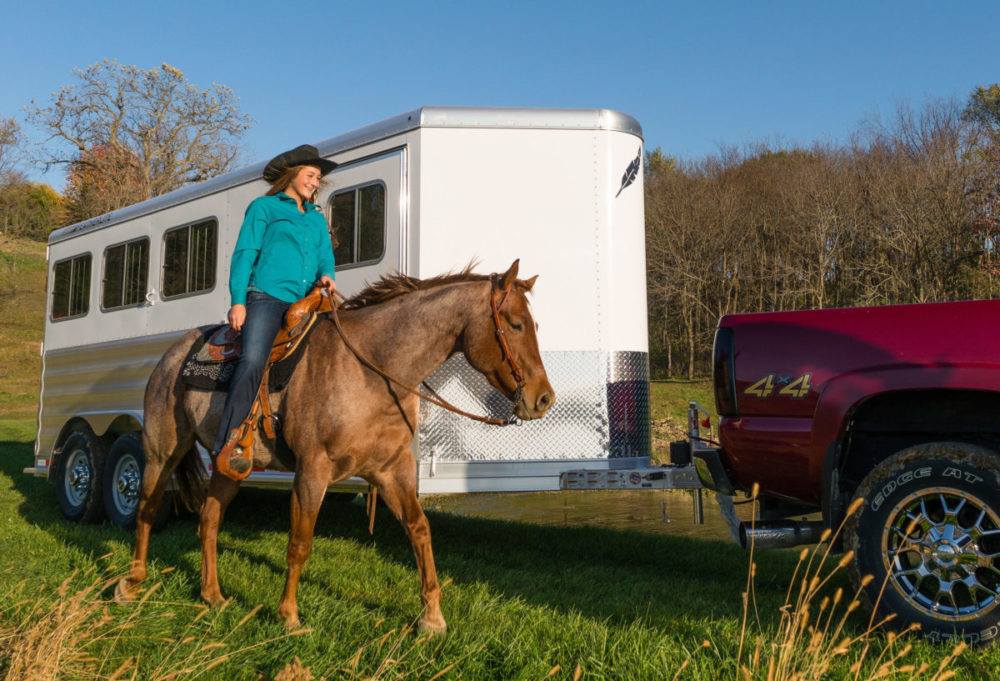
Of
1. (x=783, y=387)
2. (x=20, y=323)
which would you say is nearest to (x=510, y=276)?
(x=783, y=387)

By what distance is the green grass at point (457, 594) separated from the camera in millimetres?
3979

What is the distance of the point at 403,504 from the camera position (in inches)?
198

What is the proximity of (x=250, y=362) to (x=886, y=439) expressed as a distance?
3683 millimetres

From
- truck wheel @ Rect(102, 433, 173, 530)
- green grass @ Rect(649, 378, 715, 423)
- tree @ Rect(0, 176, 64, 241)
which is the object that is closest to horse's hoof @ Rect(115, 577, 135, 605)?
truck wheel @ Rect(102, 433, 173, 530)

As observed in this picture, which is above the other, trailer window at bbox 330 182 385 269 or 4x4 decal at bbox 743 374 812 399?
trailer window at bbox 330 182 385 269

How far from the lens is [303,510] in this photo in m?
4.81

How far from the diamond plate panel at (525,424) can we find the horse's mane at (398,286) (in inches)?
41.9

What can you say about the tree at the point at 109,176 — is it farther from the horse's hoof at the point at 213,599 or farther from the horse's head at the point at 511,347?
the horse's head at the point at 511,347

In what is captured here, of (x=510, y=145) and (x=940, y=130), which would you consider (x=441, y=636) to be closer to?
(x=510, y=145)

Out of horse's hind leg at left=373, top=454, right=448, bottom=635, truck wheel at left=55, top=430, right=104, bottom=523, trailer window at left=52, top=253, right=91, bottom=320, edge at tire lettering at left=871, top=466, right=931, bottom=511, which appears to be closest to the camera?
edge at tire lettering at left=871, top=466, right=931, bottom=511

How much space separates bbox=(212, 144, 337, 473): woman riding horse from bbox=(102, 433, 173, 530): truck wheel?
12.2ft

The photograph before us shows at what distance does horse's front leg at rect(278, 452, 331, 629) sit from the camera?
186 inches

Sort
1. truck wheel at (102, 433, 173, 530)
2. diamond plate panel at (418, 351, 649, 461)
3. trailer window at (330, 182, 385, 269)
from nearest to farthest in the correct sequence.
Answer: diamond plate panel at (418, 351, 649, 461), trailer window at (330, 182, 385, 269), truck wheel at (102, 433, 173, 530)

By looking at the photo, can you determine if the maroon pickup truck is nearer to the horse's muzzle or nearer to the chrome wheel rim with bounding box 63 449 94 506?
the horse's muzzle
